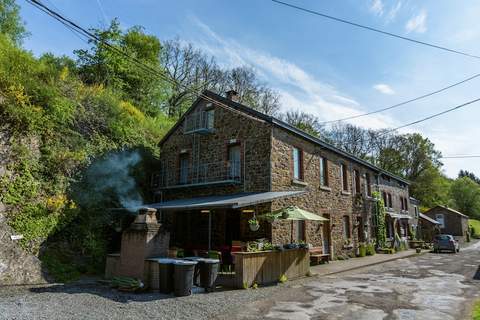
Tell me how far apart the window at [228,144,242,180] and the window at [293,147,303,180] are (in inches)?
106

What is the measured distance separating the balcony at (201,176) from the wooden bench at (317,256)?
4.85m

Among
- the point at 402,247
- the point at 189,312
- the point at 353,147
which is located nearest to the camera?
the point at 189,312

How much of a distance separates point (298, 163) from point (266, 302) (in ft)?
28.8

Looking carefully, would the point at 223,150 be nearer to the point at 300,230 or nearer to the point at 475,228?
the point at 300,230

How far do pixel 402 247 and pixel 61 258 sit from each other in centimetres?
2352

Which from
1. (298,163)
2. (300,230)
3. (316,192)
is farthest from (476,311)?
(316,192)

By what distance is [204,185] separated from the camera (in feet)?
50.8

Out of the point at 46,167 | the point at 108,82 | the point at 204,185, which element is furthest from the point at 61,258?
the point at 108,82

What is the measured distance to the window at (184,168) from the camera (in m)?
17.6

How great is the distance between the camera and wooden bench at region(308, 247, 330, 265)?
1492 centimetres

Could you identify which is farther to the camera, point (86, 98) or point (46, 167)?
point (86, 98)

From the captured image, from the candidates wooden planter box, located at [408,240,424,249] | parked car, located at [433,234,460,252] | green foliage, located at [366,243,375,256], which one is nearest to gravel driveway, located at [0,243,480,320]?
green foliage, located at [366,243,375,256]

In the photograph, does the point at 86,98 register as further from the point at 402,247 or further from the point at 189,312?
the point at 402,247

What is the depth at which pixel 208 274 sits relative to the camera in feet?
29.7
